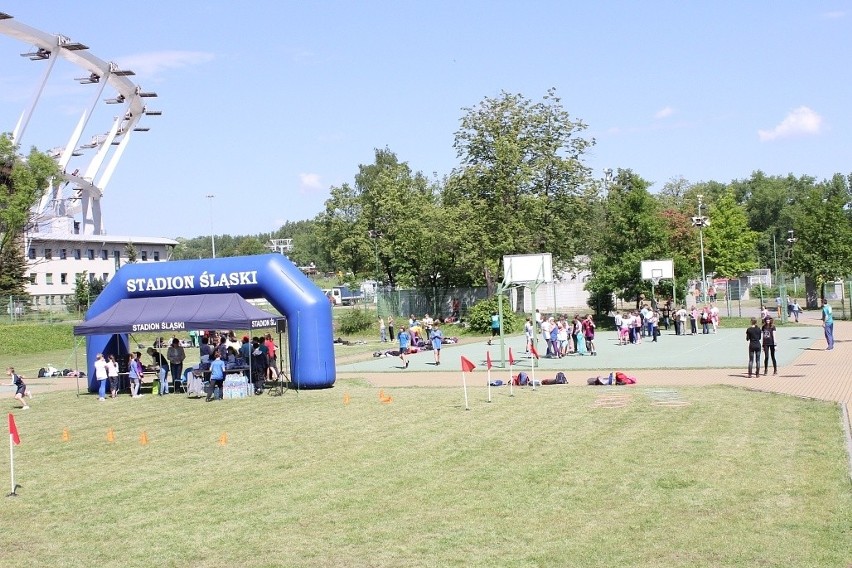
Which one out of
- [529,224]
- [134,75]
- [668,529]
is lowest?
[668,529]

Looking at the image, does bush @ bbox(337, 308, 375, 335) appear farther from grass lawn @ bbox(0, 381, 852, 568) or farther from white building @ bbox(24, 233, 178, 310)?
grass lawn @ bbox(0, 381, 852, 568)

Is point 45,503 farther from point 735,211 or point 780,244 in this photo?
point 780,244

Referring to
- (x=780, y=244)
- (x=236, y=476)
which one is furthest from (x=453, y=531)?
(x=780, y=244)

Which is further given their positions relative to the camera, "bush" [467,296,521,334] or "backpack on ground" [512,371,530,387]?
"bush" [467,296,521,334]

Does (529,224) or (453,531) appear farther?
(529,224)

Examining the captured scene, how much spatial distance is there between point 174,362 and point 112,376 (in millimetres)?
1842

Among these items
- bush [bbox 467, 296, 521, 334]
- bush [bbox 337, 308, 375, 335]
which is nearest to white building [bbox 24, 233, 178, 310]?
bush [bbox 337, 308, 375, 335]

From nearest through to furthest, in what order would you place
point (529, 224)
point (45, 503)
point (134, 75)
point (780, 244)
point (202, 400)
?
point (45, 503), point (202, 400), point (529, 224), point (134, 75), point (780, 244)

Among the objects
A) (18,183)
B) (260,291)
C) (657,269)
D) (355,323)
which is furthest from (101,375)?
(657,269)

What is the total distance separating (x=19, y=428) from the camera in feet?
70.5

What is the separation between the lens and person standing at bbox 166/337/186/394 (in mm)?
28094

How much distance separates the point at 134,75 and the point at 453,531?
251ft

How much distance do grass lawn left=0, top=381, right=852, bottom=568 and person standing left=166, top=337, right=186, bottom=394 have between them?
707cm

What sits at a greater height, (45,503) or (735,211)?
(735,211)
